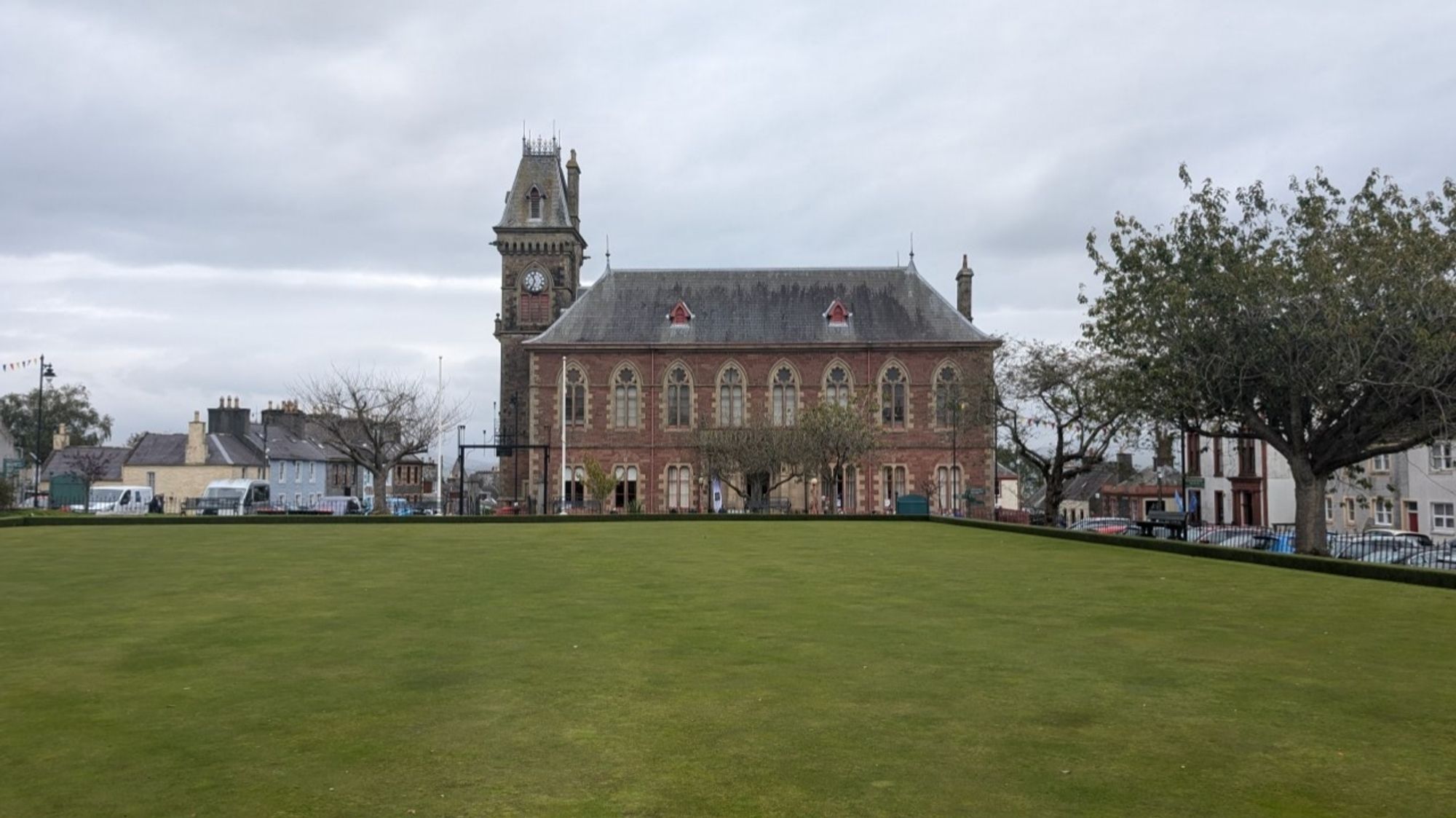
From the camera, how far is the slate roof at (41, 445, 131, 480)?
7806 cm

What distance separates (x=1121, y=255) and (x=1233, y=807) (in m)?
27.9

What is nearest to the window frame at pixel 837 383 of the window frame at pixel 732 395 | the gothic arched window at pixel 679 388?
the window frame at pixel 732 395

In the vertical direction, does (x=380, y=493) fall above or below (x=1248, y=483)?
below

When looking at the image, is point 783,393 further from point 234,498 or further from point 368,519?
point 234,498

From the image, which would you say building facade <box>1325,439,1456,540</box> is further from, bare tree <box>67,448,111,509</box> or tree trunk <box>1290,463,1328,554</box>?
bare tree <box>67,448,111,509</box>

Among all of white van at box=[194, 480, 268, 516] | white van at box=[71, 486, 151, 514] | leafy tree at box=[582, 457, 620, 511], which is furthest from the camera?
white van at box=[71, 486, 151, 514]

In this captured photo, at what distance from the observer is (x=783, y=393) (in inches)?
2512

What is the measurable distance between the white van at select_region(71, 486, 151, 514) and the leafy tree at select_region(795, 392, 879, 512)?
38396 mm

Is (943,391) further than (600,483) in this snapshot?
Yes

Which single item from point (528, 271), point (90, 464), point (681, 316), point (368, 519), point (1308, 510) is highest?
point (528, 271)

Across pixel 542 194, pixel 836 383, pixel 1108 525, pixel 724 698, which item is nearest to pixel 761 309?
pixel 836 383

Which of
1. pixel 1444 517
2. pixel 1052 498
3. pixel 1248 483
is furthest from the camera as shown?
pixel 1248 483

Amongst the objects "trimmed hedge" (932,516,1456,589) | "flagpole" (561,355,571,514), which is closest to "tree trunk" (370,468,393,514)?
"flagpole" (561,355,571,514)

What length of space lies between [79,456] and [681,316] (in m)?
43.4
